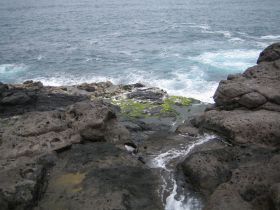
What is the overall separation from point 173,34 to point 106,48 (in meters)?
16.4

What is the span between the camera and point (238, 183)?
14.0m

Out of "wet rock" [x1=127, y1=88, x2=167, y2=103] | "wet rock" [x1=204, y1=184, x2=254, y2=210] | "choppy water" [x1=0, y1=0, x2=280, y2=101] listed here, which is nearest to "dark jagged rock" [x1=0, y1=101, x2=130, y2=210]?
"wet rock" [x1=204, y1=184, x2=254, y2=210]

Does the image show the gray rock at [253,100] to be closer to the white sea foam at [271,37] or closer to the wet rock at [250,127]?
the wet rock at [250,127]

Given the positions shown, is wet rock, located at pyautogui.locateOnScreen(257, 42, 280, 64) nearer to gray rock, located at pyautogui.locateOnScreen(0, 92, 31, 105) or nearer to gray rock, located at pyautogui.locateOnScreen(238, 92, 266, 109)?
gray rock, located at pyautogui.locateOnScreen(238, 92, 266, 109)

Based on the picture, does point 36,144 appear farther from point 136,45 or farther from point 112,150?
point 136,45

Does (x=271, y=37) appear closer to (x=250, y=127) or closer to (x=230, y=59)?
(x=230, y=59)

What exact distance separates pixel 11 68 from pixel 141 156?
3746cm

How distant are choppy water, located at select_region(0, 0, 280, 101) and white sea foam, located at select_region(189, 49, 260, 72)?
12 centimetres

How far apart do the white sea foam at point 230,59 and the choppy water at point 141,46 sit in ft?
0.40

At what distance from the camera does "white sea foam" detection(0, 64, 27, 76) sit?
48.4 metres

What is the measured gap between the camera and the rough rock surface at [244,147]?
13383 millimetres

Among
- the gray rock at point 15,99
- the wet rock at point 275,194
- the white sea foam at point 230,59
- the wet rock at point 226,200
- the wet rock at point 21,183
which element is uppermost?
the wet rock at point 275,194

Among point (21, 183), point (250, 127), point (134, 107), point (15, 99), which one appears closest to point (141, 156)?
point (250, 127)

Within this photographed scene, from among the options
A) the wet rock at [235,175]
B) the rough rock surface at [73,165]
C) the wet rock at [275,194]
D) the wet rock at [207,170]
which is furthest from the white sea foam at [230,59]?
the wet rock at [275,194]
